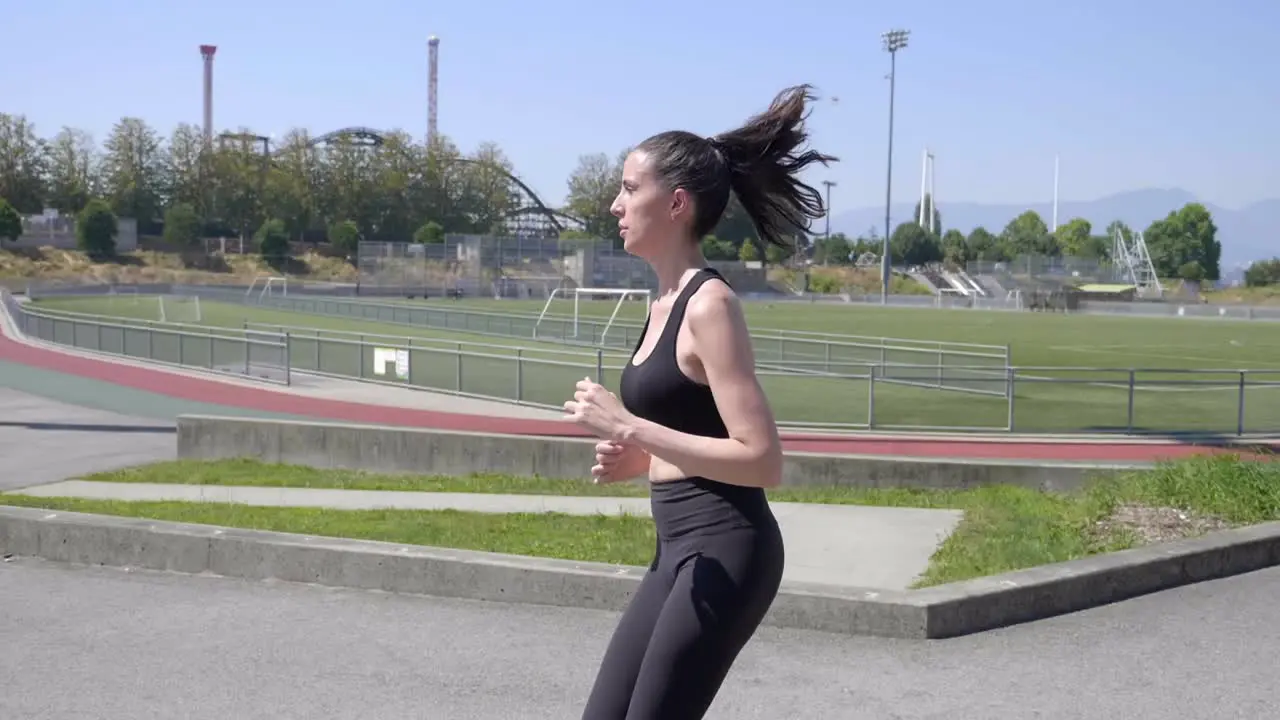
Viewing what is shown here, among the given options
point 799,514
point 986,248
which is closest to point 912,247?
point 986,248

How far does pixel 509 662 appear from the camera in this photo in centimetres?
632

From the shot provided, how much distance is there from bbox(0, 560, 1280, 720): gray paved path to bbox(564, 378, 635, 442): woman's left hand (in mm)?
2639

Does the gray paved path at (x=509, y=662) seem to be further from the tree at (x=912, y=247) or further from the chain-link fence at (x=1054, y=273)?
the tree at (x=912, y=247)

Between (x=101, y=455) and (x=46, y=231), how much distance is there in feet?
351

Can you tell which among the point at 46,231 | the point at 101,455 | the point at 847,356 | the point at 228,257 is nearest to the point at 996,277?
the point at 228,257

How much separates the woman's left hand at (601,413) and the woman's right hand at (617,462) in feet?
0.99

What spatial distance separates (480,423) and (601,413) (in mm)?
17239

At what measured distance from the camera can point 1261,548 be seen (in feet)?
27.4

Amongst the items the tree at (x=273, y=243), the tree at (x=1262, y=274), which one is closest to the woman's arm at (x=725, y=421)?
the tree at (x=1262, y=274)

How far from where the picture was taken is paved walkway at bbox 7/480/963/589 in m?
8.35

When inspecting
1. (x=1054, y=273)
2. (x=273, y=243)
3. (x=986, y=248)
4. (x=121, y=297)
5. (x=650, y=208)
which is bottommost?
(x=121, y=297)

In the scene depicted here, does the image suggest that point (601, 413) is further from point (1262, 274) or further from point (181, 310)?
point (1262, 274)

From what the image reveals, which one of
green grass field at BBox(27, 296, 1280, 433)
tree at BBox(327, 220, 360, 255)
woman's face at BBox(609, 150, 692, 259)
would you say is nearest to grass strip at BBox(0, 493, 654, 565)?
woman's face at BBox(609, 150, 692, 259)

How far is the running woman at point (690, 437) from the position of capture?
125 inches
